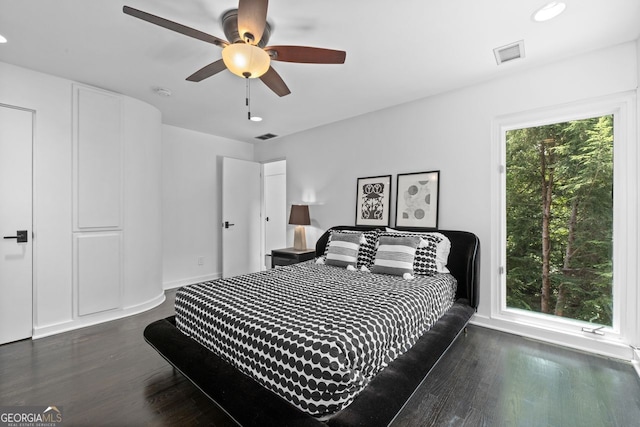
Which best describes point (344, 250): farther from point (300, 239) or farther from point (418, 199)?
point (300, 239)

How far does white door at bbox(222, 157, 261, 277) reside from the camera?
16.0ft

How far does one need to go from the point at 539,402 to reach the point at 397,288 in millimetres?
1074

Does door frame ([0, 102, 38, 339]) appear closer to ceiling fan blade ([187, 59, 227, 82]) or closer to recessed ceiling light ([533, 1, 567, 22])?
ceiling fan blade ([187, 59, 227, 82])

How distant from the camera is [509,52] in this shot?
7.98 feet

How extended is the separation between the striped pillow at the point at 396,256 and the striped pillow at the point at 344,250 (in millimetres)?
290

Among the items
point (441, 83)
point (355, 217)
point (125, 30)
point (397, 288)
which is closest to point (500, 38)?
point (441, 83)

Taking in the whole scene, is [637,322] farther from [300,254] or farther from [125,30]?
[125,30]

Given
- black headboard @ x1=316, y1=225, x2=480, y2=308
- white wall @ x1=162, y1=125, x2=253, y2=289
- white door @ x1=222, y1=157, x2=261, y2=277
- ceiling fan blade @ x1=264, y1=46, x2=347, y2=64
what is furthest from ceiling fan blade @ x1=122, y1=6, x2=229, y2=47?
white door @ x1=222, y1=157, x2=261, y2=277

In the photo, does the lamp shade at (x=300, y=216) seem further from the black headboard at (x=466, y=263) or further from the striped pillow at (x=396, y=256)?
the black headboard at (x=466, y=263)

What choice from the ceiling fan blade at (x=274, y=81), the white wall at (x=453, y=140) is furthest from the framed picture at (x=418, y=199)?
the ceiling fan blade at (x=274, y=81)

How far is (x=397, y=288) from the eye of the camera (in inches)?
88.0

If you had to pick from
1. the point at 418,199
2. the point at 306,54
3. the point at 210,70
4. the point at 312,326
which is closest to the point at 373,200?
the point at 418,199

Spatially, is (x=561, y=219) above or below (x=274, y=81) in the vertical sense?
below

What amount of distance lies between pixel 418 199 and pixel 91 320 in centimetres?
389
